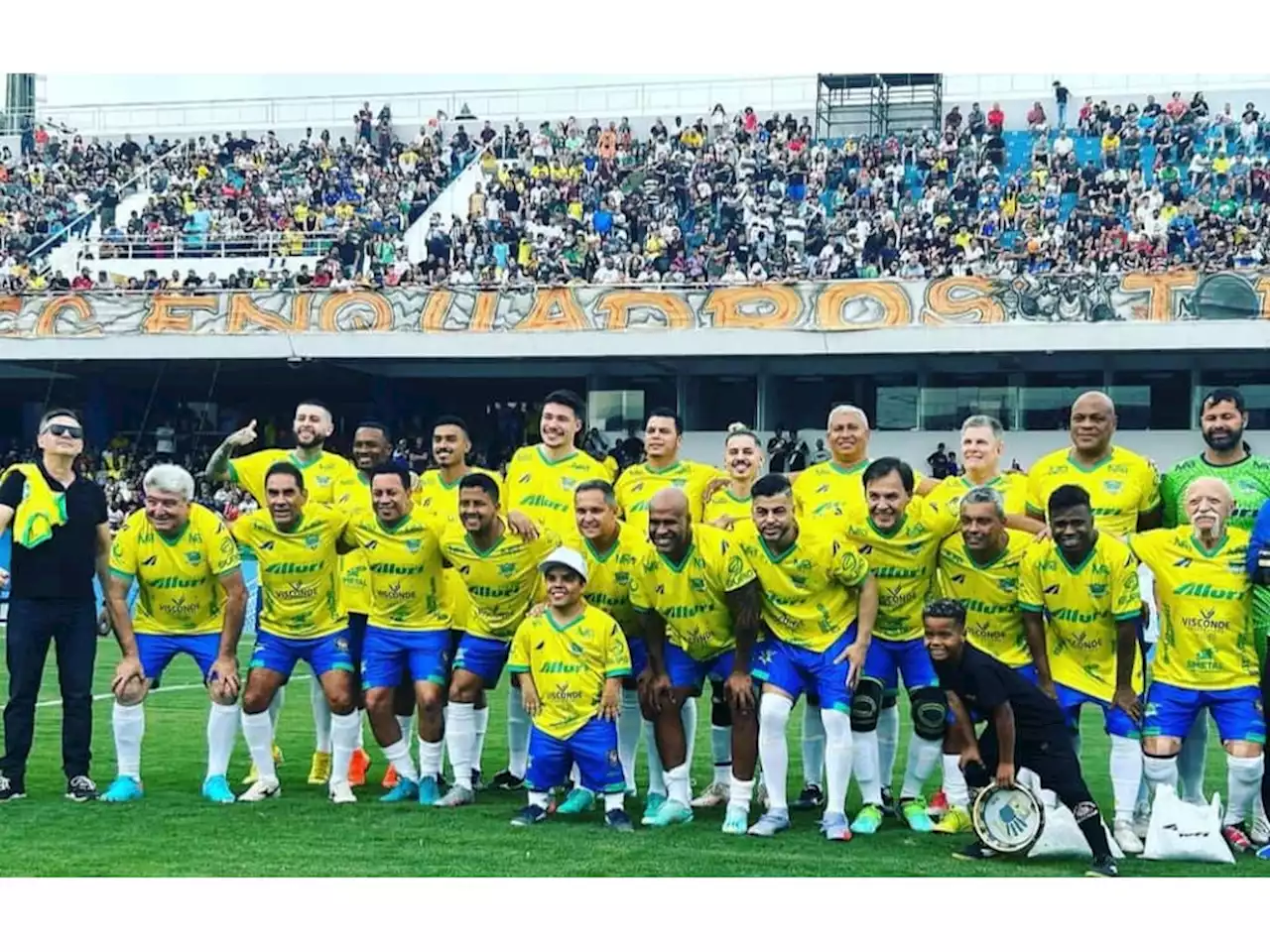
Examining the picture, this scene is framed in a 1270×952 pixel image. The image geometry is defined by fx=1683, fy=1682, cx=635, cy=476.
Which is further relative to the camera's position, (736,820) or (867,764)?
(867,764)

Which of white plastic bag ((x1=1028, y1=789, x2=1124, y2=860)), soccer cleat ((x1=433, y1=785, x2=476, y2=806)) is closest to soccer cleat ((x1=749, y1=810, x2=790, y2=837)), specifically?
white plastic bag ((x1=1028, y1=789, x2=1124, y2=860))

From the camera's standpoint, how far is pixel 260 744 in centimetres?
893

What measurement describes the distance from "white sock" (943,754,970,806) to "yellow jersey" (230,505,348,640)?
3287 millimetres

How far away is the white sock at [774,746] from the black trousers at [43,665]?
347 centimetres

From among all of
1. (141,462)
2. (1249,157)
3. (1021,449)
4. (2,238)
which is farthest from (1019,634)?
(2,238)

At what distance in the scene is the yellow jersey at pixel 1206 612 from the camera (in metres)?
7.66

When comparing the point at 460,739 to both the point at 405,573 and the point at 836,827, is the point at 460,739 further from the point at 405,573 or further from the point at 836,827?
the point at 836,827

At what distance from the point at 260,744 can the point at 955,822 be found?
3.64 meters

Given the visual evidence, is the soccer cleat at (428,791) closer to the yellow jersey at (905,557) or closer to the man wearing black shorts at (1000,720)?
the yellow jersey at (905,557)

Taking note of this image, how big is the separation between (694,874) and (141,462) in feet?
92.9

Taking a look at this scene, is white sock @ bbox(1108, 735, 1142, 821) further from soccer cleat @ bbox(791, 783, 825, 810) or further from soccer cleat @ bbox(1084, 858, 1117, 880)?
soccer cleat @ bbox(791, 783, 825, 810)

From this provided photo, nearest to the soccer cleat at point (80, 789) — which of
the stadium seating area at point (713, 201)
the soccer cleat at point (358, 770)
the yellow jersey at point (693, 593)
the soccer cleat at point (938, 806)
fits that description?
the soccer cleat at point (358, 770)

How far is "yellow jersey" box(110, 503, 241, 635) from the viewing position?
8.88 meters

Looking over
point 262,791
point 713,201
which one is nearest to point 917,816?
point 262,791
